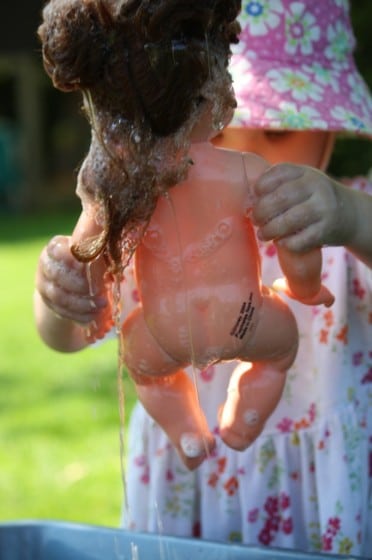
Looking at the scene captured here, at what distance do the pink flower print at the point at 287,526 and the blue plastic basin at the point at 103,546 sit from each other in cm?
28

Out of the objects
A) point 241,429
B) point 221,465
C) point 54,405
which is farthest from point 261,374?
point 54,405

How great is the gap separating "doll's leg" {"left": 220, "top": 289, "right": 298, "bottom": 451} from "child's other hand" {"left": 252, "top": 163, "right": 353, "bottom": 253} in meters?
0.08

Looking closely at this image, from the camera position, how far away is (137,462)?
1.65 m

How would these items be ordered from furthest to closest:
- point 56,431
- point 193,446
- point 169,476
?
point 56,431
point 169,476
point 193,446

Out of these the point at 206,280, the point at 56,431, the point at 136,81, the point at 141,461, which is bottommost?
the point at 56,431

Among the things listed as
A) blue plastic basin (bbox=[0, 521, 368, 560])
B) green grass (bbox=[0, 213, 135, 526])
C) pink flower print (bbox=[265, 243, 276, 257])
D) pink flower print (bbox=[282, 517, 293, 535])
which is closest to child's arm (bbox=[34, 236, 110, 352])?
blue plastic basin (bbox=[0, 521, 368, 560])

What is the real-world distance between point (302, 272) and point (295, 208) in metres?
0.07

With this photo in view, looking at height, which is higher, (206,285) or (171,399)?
(206,285)

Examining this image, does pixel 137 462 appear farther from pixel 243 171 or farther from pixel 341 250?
pixel 243 171

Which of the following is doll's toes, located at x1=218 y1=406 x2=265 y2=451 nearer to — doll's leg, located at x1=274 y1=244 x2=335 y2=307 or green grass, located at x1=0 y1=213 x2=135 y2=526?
doll's leg, located at x1=274 y1=244 x2=335 y2=307

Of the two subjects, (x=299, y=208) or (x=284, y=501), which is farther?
(x=284, y=501)

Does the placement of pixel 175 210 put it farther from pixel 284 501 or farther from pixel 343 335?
pixel 284 501

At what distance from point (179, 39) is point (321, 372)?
0.74 m

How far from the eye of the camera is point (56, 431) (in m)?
3.07
